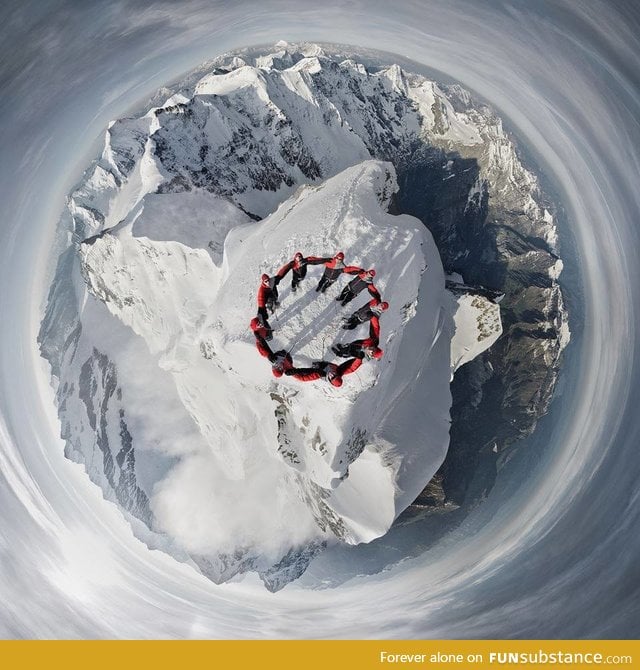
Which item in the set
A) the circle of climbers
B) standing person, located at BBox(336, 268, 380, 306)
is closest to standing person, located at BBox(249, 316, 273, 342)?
the circle of climbers

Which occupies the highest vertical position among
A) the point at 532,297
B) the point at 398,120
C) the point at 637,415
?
the point at 398,120

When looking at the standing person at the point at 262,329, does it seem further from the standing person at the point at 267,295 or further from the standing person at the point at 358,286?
the standing person at the point at 358,286

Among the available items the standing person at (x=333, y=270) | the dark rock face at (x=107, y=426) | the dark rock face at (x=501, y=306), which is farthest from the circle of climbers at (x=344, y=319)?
the dark rock face at (x=501, y=306)

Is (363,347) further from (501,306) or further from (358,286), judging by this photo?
(501,306)

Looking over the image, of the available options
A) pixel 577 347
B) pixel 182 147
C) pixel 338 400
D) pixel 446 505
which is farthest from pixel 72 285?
pixel 577 347

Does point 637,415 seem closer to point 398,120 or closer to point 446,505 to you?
point 446,505

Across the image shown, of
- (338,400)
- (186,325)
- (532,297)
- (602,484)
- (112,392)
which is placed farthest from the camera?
(532,297)

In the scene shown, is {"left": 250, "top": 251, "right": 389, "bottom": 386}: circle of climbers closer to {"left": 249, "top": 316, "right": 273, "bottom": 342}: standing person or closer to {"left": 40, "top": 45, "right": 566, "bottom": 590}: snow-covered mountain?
{"left": 249, "top": 316, "right": 273, "bottom": 342}: standing person
